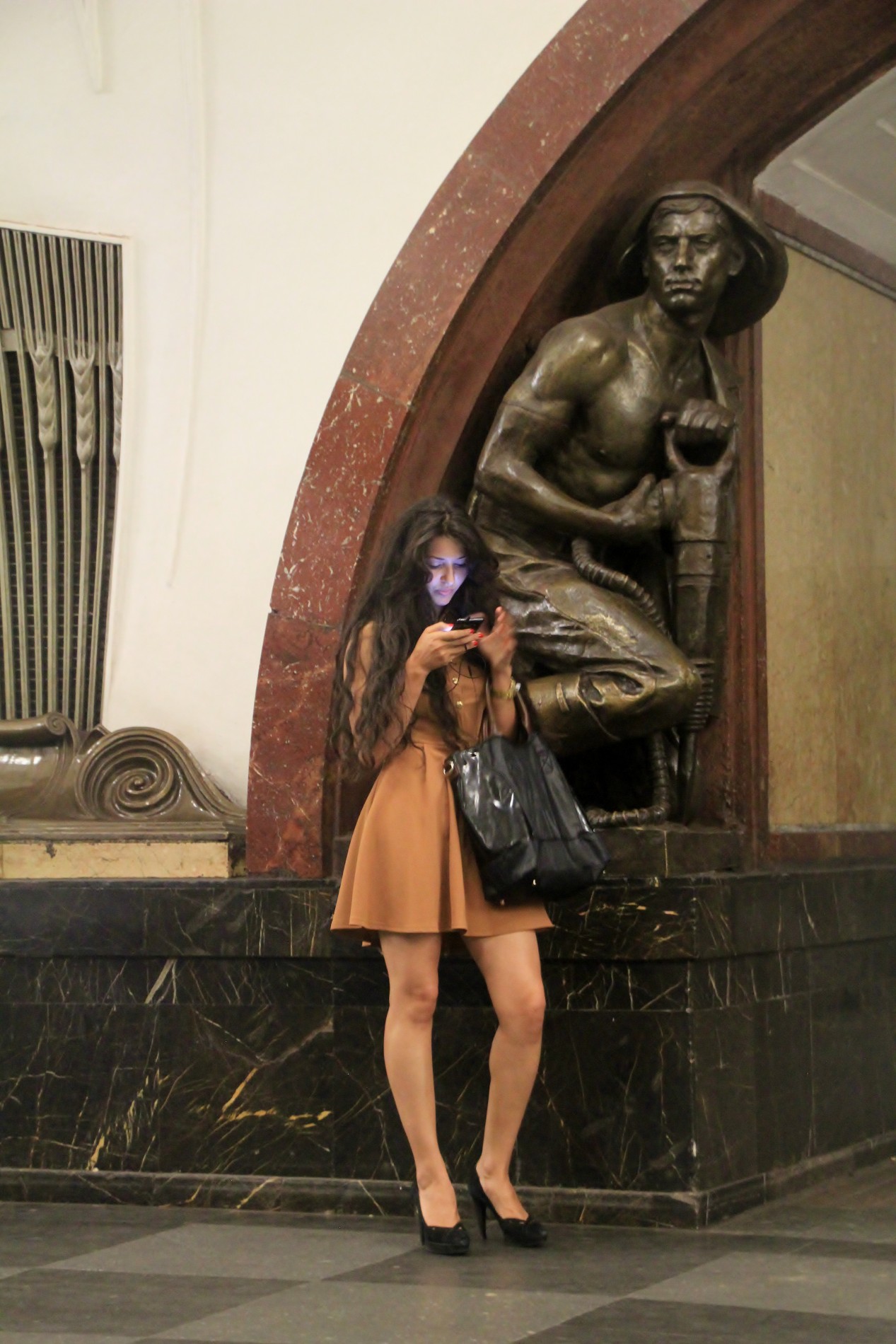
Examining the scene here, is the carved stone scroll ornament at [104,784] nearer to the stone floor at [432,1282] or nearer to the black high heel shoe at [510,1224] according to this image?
the stone floor at [432,1282]

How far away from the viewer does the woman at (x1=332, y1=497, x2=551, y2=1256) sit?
3838mm

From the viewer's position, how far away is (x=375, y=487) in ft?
16.5

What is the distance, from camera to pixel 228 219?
555cm

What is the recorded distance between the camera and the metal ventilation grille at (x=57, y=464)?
18.6ft

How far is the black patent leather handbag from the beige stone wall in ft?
4.80

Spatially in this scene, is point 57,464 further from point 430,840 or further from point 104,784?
point 430,840

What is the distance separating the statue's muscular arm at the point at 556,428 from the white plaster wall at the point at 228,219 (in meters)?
0.71

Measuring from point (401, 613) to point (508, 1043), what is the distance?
1001 millimetres

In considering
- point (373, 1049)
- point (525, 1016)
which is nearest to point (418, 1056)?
point (525, 1016)

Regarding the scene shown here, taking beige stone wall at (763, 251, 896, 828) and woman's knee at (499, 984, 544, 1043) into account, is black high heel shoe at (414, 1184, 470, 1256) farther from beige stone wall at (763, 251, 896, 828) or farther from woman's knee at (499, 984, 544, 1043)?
beige stone wall at (763, 251, 896, 828)

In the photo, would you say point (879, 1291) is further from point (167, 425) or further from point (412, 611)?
point (167, 425)

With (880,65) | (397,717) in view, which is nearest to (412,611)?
(397,717)

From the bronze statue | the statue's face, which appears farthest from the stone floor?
the statue's face

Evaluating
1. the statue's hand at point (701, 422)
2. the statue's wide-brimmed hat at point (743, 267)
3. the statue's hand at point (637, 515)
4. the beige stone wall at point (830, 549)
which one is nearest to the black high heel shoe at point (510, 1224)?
the beige stone wall at point (830, 549)
